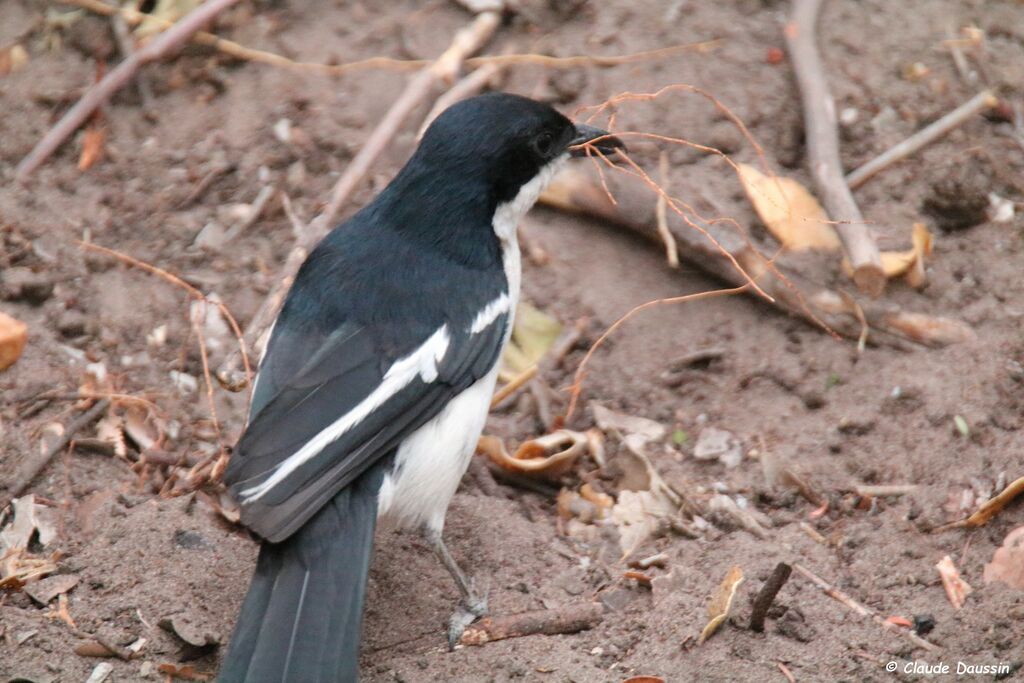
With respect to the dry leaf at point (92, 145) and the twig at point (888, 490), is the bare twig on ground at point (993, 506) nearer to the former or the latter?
the twig at point (888, 490)

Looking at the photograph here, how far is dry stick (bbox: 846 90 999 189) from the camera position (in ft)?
16.9

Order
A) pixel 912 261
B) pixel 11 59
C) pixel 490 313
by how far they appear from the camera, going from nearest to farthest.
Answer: pixel 490 313 < pixel 912 261 < pixel 11 59

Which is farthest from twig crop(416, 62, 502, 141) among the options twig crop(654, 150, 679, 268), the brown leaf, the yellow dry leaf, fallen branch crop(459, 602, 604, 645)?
the brown leaf

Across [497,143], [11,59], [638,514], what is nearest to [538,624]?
[638,514]

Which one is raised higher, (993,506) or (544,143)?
(544,143)

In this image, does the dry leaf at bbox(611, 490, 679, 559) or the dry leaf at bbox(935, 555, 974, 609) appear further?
the dry leaf at bbox(611, 490, 679, 559)

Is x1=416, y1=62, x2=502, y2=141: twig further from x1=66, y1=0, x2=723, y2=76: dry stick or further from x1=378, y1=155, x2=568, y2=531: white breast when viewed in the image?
x1=378, y1=155, x2=568, y2=531: white breast

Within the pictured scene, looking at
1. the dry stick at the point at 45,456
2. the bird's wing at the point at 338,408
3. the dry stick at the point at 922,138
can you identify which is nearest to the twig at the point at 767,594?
the bird's wing at the point at 338,408

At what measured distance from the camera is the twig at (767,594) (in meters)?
3.54

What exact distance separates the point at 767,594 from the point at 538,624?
2.24 ft

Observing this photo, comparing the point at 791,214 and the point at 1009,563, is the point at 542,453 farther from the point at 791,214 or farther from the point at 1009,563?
the point at 1009,563

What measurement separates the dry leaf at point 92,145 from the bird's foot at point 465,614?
2.70 meters

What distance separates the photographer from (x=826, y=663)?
3590 mm

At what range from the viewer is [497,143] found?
167 inches
